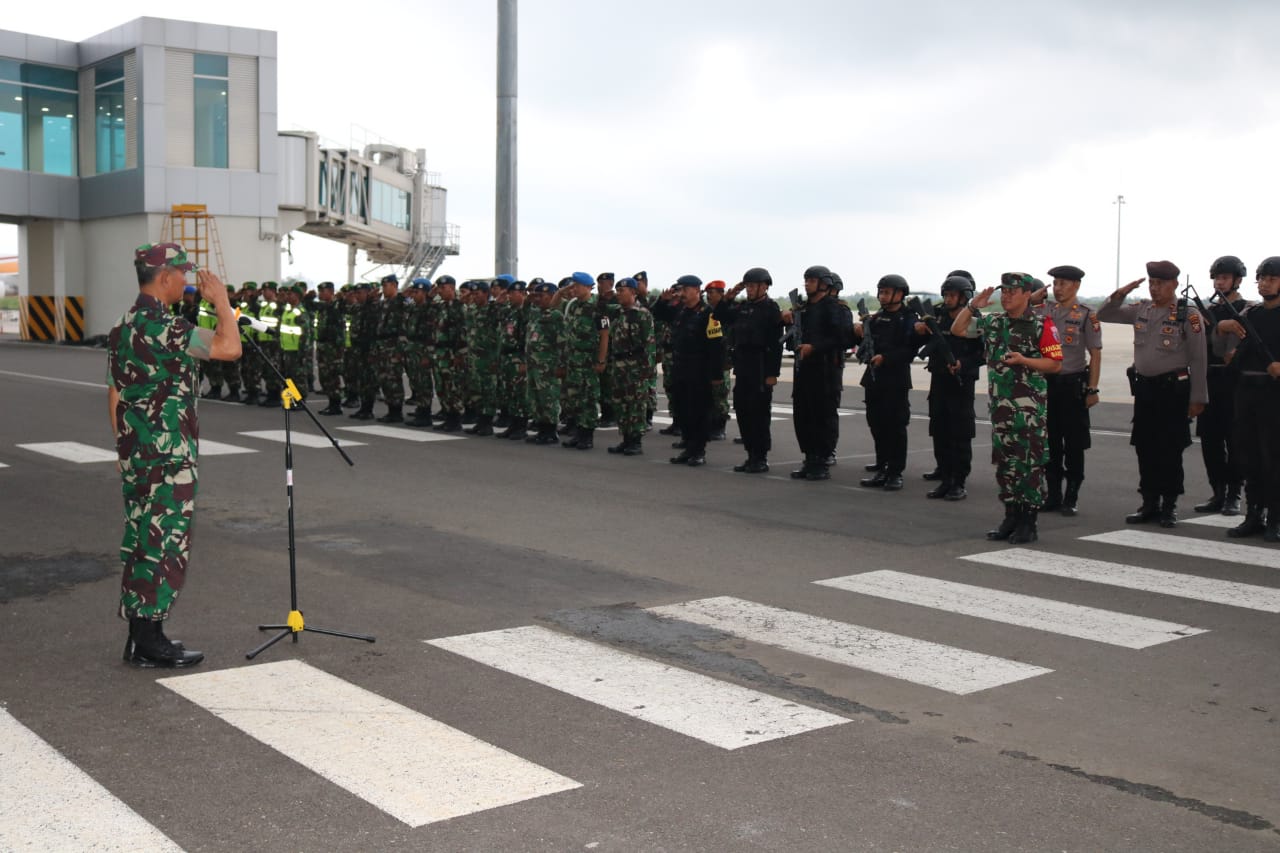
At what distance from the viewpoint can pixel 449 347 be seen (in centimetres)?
1834

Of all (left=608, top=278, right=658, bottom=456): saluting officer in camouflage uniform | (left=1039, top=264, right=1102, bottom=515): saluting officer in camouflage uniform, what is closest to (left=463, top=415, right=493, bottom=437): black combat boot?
(left=608, top=278, right=658, bottom=456): saluting officer in camouflage uniform

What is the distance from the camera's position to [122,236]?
46.1m

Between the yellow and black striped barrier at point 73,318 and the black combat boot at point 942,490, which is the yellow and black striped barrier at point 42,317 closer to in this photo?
the yellow and black striped barrier at point 73,318

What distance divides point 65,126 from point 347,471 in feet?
132

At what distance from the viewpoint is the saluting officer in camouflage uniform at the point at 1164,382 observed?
35.7 feet

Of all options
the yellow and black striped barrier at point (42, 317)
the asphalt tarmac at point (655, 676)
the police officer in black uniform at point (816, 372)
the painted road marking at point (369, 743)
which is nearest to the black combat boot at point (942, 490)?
the asphalt tarmac at point (655, 676)

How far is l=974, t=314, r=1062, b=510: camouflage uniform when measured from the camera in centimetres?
1002

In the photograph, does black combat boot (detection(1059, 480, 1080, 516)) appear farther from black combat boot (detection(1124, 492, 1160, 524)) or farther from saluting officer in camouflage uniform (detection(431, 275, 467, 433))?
saluting officer in camouflage uniform (detection(431, 275, 467, 433))

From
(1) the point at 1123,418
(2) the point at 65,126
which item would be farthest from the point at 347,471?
(2) the point at 65,126

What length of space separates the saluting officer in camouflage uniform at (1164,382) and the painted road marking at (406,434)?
350 inches

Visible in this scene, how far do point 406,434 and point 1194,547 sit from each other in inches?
421

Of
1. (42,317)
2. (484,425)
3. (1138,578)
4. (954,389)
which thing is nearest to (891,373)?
(954,389)

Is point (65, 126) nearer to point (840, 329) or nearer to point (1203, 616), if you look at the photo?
point (840, 329)

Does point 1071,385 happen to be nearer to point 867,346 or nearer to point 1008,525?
point 1008,525
